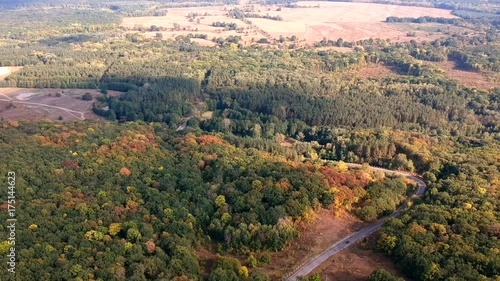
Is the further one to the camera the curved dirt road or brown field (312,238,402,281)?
the curved dirt road

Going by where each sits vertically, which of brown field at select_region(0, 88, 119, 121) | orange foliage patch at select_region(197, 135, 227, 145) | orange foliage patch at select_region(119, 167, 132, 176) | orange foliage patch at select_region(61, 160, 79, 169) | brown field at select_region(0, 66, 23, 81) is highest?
orange foliage patch at select_region(61, 160, 79, 169)

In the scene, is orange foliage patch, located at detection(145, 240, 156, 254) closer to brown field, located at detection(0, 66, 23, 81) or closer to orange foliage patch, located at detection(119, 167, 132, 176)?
orange foliage patch, located at detection(119, 167, 132, 176)

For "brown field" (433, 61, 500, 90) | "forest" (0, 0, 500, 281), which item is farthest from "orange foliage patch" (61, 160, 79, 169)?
"brown field" (433, 61, 500, 90)

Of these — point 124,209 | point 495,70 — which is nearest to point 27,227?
point 124,209

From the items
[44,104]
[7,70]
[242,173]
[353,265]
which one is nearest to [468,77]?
[242,173]

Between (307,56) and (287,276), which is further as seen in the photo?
(307,56)

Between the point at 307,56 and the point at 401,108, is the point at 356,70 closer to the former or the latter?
the point at 307,56

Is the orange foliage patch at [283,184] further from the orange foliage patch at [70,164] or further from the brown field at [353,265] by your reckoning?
the orange foliage patch at [70,164]
